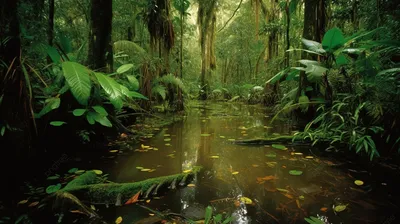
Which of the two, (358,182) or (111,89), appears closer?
(358,182)

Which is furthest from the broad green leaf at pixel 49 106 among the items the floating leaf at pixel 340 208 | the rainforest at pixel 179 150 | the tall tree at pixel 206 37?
the tall tree at pixel 206 37

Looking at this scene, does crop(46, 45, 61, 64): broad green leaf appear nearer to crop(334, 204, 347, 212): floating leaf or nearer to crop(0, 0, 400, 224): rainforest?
crop(0, 0, 400, 224): rainforest

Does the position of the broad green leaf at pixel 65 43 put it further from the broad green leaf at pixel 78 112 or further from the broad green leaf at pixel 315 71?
the broad green leaf at pixel 315 71

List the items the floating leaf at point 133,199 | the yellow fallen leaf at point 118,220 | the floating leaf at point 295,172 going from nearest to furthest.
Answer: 1. the yellow fallen leaf at point 118,220
2. the floating leaf at point 133,199
3. the floating leaf at point 295,172

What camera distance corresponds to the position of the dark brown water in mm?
1579

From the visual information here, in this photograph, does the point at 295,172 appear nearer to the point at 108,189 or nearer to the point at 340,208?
the point at 340,208

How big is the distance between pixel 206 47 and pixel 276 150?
37.7 ft

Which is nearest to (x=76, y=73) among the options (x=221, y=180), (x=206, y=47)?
(x=221, y=180)

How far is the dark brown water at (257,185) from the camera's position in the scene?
1579 mm

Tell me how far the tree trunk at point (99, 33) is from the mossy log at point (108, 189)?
200 centimetres

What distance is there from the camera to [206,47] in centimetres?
1369

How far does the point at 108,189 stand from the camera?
5.67ft

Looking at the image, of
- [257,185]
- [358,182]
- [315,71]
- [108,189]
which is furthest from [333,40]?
[108,189]

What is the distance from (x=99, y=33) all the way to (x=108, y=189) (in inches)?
100
